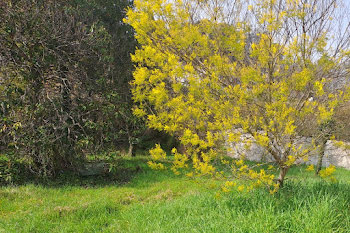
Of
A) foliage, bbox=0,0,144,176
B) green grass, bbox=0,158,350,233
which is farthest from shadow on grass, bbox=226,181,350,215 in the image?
foliage, bbox=0,0,144,176

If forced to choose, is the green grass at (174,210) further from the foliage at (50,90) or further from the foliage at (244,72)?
the foliage at (50,90)

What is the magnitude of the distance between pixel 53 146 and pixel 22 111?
958mm

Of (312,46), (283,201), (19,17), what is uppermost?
(19,17)

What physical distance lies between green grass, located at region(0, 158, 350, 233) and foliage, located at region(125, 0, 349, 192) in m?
0.37

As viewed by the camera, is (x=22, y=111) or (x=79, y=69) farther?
(x=79, y=69)

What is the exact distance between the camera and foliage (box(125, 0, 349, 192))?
3.29m

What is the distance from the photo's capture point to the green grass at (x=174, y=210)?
9.62ft

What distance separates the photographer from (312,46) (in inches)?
135

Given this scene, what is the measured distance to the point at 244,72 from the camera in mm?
3426

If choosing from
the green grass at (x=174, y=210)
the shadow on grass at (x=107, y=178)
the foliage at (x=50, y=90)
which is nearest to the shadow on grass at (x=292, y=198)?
the green grass at (x=174, y=210)

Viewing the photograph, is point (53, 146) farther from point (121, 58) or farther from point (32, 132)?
point (121, 58)

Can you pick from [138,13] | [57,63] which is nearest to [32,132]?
[57,63]

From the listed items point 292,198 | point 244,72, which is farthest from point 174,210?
point 244,72

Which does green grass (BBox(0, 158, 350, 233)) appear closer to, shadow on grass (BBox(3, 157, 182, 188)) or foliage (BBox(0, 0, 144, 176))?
shadow on grass (BBox(3, 157, 182, 188))
